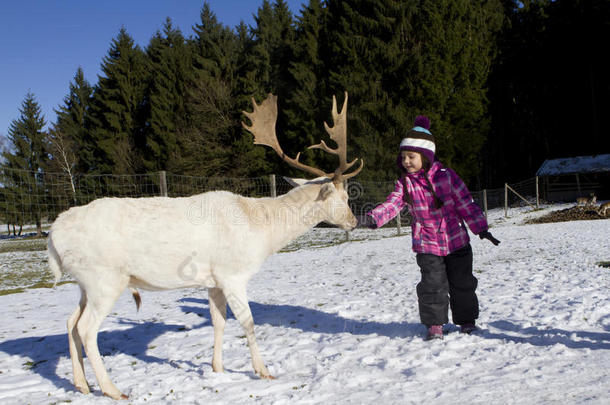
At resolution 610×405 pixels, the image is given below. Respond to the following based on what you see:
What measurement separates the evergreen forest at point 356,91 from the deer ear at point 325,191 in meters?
21.0

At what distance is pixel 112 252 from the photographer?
3.74 m

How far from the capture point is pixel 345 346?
4.43 metres

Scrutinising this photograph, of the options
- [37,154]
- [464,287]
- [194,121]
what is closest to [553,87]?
[194,121]

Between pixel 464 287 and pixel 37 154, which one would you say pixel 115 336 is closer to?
pixel 464 287

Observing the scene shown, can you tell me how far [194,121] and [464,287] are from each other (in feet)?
108

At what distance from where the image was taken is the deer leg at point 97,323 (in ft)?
11.9

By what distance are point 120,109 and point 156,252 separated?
1687 inches

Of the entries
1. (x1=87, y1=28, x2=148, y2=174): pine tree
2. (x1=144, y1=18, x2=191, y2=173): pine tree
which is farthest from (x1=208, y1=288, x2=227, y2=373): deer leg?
(x1=87, y1=28, x2=148, y2=174): pine tree

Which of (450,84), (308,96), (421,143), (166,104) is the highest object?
(166,104)

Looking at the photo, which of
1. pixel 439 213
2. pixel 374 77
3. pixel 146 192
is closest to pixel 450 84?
pixel 374 77

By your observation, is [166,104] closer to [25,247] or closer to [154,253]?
[25,247]

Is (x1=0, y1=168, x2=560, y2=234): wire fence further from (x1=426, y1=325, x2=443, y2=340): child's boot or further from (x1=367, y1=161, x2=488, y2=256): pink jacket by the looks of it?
(x1=426, y1=325, x2=443, y2=340): child's boot

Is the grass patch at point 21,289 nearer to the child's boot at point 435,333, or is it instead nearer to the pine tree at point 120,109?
the child's boot at point 435,333

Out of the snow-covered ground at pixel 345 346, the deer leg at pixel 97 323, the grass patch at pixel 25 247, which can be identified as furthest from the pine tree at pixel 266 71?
the deer leg at pixel 97 323
